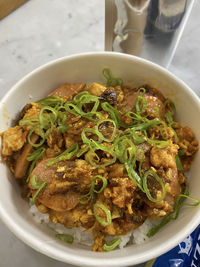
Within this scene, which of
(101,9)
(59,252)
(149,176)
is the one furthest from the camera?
(101,9)

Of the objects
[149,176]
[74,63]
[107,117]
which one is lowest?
[149,176]

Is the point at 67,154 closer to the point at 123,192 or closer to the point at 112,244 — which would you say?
the point at 123,192

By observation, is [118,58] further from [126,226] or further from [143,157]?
[126,226]

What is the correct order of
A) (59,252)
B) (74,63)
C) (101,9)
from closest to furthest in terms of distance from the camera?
(59,252), (74,63), (101,9)

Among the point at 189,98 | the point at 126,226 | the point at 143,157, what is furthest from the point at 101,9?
the point at 126,226

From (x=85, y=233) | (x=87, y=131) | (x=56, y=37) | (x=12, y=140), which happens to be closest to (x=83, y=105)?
(x=87, y=131)

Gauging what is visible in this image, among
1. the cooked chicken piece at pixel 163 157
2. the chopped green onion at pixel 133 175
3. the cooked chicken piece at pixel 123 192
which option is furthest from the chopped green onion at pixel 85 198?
the cooked chicken piece at pixel 163 157

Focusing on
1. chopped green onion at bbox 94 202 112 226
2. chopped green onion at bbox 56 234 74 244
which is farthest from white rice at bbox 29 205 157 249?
chopped green onion at bbox 94 202 112 226

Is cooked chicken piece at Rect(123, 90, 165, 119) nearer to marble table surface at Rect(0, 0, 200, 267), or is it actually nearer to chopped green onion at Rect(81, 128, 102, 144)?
chopped green onion at Rect(81, 128, 102, 144)
